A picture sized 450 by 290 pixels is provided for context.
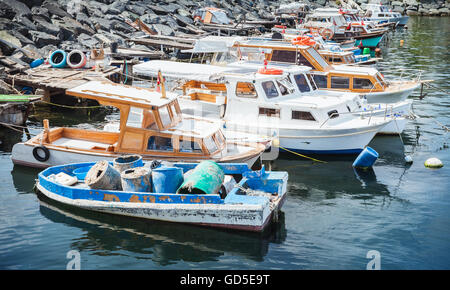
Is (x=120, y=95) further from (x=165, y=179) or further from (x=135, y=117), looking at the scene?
(x=165, y=179)

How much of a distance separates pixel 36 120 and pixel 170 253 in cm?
1298

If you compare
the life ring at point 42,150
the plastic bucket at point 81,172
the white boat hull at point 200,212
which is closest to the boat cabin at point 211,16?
the life ring at point 42,150

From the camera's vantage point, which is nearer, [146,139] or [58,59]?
[146,139]

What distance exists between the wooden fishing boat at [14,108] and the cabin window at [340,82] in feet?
42.5

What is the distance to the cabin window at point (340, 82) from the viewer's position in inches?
848

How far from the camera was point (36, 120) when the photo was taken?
2130 cm

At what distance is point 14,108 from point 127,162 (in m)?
8.45

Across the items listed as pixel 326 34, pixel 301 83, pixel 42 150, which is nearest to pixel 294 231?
pixel 301 83

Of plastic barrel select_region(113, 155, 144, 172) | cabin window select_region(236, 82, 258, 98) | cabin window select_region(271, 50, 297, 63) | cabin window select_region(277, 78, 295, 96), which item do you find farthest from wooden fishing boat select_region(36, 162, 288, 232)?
cabin window select_region(271, 50, 297, 63)

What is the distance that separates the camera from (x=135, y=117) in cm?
1445

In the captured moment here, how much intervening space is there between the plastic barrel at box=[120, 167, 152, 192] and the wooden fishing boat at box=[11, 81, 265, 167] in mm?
2024

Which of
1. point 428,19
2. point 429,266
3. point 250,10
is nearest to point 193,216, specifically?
point 429,266

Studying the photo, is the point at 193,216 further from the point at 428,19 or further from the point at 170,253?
the point at 428,19

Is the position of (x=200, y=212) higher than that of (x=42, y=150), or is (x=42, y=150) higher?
(x=42, y=150)
